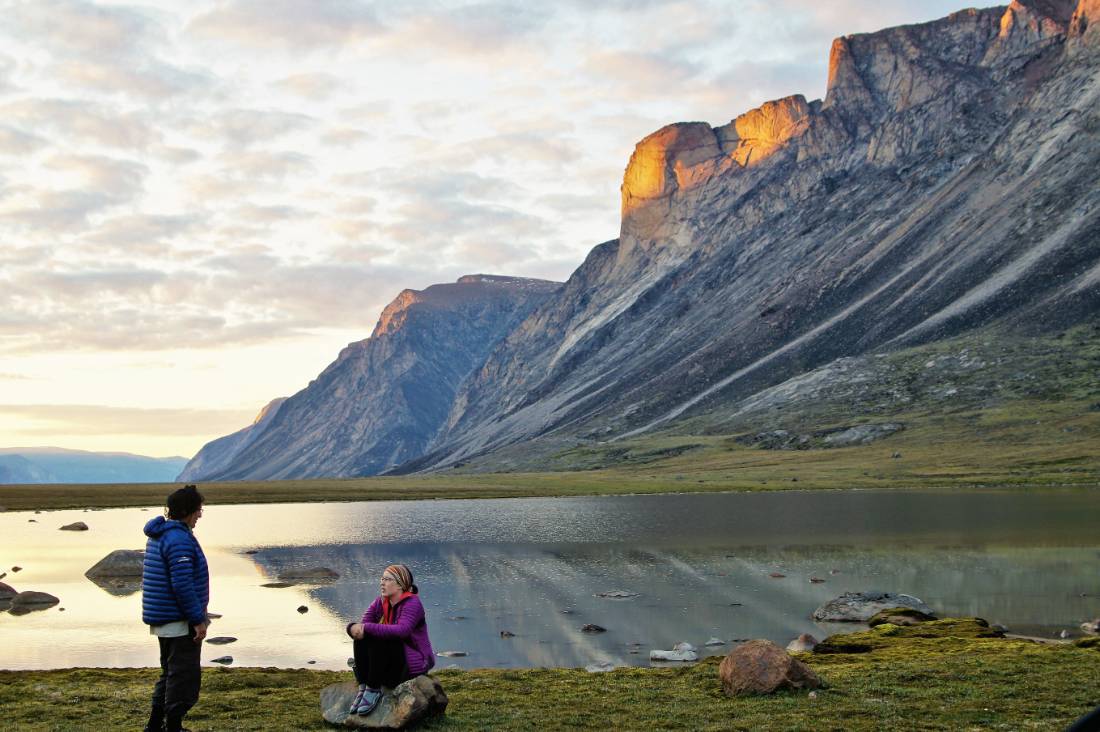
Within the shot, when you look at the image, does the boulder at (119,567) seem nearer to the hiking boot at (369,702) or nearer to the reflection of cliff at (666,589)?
the reflection of cliff at (666,589)

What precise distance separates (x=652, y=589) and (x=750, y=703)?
2999 centimetres

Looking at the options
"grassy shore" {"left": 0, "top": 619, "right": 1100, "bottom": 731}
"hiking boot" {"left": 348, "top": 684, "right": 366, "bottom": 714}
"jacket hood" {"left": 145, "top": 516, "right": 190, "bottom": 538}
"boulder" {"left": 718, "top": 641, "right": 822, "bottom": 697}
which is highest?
"jacket hood" {"left": 145, "top": 516, "right": 190, "bottom": 538}

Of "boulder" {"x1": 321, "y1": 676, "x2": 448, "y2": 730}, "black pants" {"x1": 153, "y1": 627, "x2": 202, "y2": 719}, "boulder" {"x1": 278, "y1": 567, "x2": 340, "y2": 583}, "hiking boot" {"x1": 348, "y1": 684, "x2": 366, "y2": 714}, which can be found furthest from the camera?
"boulder" {"x1": 278, "y1": 567, "x2": 340, "y2": 583}

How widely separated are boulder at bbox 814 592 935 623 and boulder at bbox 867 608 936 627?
69 centimetres

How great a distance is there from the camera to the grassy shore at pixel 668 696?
19.6 metres

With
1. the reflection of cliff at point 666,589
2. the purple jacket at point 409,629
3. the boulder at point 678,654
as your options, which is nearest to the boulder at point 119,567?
the reflection of cliff at point 666,589

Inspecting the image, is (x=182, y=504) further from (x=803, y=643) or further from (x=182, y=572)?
(x=803, y=643)

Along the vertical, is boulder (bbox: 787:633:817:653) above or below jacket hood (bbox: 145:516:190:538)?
below

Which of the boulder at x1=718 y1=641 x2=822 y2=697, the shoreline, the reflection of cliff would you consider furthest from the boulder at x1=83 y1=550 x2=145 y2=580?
the shoreline

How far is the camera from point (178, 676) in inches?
690

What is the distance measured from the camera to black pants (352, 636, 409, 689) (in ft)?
62.2

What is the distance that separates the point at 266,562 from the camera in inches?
2734

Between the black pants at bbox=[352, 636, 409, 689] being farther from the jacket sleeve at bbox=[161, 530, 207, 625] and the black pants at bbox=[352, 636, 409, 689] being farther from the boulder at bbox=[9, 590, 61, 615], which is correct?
the boulder at bbox=[9, 590, 61, 615]

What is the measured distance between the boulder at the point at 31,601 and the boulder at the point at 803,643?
35019 millimetres
